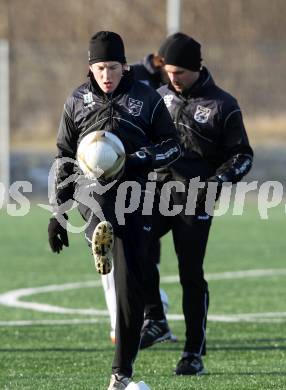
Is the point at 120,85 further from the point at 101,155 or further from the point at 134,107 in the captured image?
the point at 101,155

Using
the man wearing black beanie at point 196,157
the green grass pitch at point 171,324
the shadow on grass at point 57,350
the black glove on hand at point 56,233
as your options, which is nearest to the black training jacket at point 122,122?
the black glove on hand at point 56,233

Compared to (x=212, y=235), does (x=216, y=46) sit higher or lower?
higher

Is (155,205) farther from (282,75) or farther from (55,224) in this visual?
(282,75)

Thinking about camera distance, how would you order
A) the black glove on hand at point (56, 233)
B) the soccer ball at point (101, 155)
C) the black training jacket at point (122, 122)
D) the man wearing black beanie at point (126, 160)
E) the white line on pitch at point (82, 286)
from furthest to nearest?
1. the white line on pitch at point (82, 286)
2. the black glove on hand at point (56, 233)
3. the black training jacket at point (122, 122)
4. the man wearing black beanie at point (126, 160)
5. the soccer ball at point (101, 155)

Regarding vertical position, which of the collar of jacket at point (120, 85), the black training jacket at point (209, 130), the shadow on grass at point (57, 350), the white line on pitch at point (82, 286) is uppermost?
the collar of jacket at point (120, 85)

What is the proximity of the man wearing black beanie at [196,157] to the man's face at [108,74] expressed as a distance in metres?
1.08

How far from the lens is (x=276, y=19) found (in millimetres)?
38062

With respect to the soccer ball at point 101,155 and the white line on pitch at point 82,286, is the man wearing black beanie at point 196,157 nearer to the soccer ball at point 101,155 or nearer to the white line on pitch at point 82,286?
the soccer ball at point 101,155

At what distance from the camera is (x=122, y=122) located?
720cm

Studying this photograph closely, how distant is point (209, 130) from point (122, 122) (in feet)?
3.88

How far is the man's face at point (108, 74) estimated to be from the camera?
23.4 feet

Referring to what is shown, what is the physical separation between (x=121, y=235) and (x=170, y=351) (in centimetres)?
210

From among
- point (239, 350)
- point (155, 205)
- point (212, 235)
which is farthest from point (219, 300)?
point (212, 235)

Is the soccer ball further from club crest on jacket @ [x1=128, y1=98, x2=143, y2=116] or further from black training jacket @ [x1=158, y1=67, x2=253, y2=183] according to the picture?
black training jacket @ [x1=158, y1=67, x2=253, y2=183]
